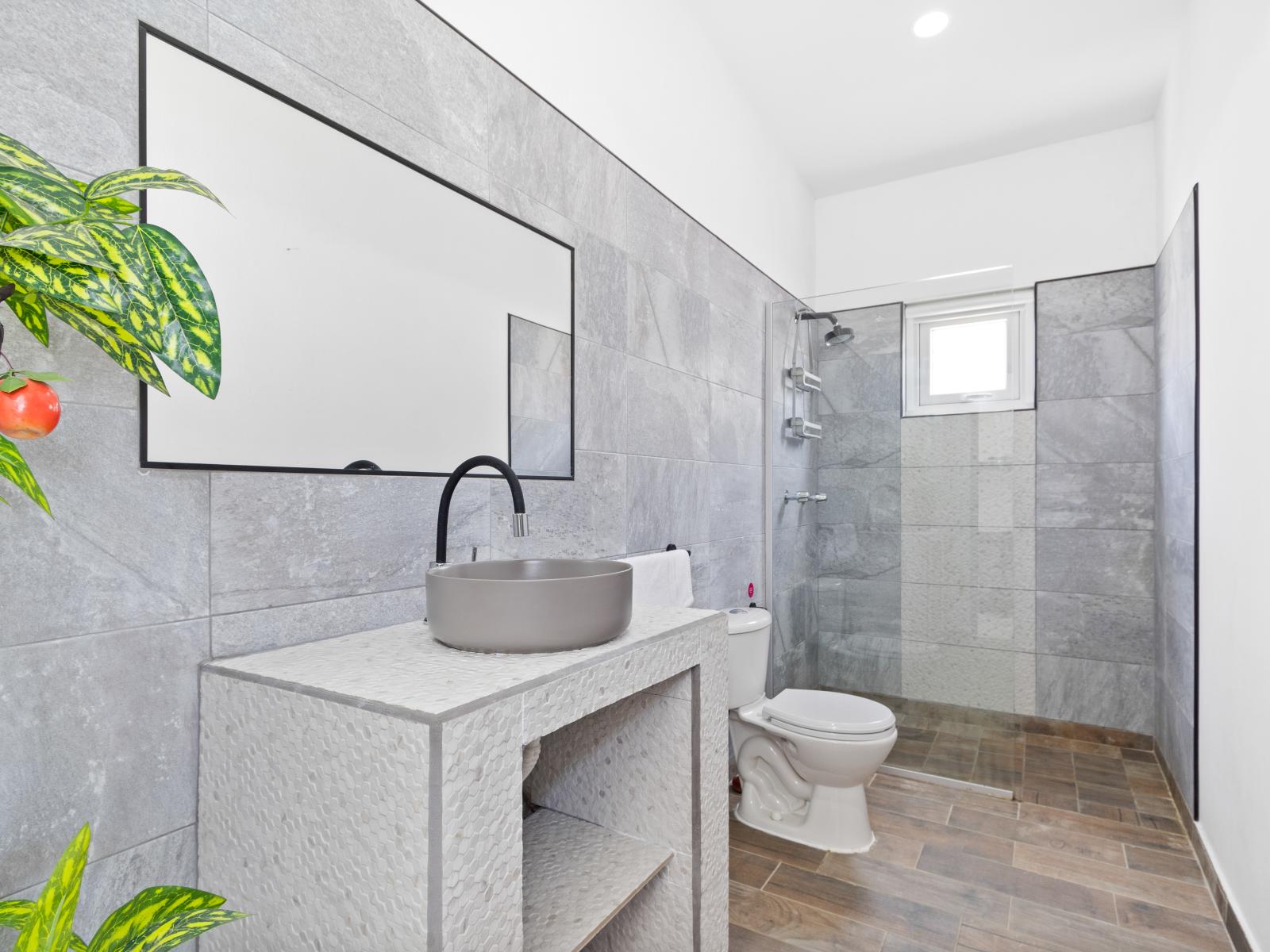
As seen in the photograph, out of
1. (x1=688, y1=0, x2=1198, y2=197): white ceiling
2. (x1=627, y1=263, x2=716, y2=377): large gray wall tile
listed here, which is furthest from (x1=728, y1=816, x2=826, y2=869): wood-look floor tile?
(x1=688, y1=0, x2=1198, y2=197): white ceiling

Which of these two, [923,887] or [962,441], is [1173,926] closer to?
[923,887]

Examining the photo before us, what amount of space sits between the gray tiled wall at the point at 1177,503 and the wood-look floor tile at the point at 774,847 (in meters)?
1.23

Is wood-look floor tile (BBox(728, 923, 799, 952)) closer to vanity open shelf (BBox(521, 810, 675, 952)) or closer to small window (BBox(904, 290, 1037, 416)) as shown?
vanity open shelf (BBox(521, 810, 675, 952))

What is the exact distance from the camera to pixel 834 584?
3004 mm

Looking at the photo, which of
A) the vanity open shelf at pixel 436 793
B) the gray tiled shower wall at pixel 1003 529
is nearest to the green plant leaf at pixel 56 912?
the vanity open shelf at pixel 436 793

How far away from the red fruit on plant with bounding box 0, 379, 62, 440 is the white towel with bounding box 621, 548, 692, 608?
1375mm

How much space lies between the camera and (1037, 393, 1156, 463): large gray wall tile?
3029mm

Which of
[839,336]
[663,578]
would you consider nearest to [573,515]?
[663,578]

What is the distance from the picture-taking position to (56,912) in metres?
0.51

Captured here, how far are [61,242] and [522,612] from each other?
2.41ft

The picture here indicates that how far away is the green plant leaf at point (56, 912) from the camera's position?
0.50 meters

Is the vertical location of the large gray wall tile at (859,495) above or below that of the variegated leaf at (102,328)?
below

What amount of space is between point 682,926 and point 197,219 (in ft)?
4.77

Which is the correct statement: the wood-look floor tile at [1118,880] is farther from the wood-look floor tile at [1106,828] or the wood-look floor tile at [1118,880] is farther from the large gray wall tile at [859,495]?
the large gray wall tile at [859,495]
